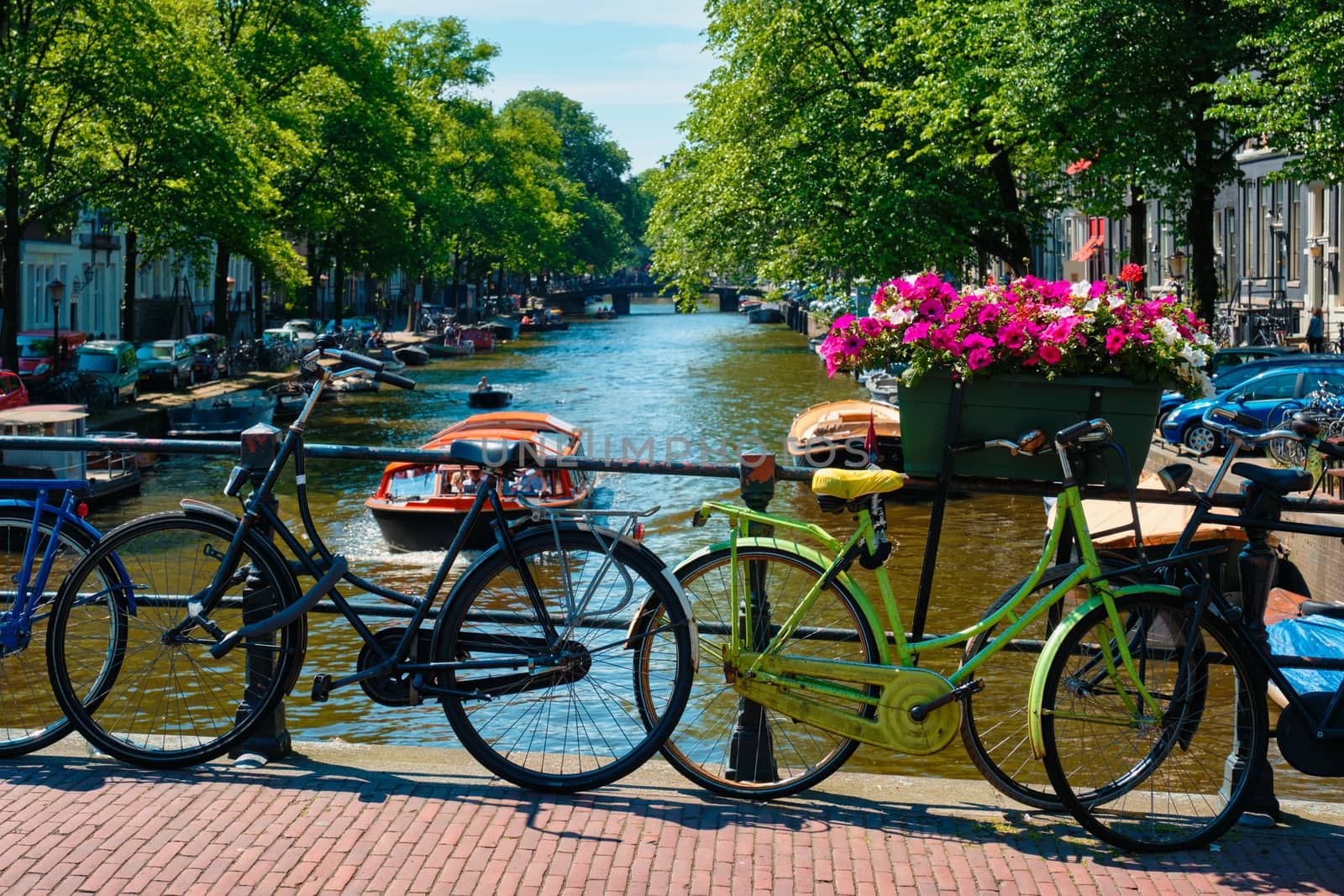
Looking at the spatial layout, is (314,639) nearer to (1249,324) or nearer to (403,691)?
(403,691)

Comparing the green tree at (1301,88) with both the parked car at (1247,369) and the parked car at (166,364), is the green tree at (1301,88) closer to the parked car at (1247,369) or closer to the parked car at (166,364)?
the parked car at (1247,369)

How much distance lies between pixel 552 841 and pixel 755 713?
0.84m

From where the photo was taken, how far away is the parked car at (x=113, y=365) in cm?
3766

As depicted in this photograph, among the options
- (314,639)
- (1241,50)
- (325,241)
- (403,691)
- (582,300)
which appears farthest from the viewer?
(582,300)

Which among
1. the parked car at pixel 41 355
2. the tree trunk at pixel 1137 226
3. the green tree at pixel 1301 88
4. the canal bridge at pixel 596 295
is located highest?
the canal bridge at pixel 596 295

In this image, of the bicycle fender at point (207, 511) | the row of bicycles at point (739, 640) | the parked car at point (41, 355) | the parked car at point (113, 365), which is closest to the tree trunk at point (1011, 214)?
the parked car at point (113, 365)

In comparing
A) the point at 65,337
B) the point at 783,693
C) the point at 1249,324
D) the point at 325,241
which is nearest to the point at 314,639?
the point at 783,693

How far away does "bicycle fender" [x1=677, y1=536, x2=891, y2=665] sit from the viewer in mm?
4711

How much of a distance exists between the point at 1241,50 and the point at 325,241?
40.5m

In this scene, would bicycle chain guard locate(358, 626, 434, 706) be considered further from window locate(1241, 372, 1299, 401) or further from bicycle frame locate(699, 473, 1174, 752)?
window locate(1241, 372, 1299, 401)

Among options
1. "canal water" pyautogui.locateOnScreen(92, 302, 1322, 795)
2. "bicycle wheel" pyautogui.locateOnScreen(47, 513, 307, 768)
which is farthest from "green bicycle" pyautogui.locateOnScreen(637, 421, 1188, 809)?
"canal water" pyautogui.locateOnScreen(92, 302, 1322, 795)

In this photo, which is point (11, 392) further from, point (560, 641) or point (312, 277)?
point (312, 277)

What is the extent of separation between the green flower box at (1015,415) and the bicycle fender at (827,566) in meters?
0.43

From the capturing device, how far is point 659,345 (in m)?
85.7
